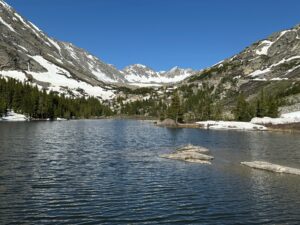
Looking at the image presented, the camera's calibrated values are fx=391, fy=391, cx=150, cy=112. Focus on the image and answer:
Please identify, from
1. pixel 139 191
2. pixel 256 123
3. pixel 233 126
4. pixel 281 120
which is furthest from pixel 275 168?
pixel 256 123

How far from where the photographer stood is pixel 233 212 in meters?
31.7

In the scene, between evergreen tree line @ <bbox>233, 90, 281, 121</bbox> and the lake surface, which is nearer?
the lake surface

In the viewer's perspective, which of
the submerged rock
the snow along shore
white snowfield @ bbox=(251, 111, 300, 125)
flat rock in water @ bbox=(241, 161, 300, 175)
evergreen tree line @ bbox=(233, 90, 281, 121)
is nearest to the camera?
flat rock in water @ bbox=(241, 161, 300, 175)

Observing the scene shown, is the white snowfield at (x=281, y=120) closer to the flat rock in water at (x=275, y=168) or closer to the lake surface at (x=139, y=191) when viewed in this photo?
the lake surface at (x=139, y=191)

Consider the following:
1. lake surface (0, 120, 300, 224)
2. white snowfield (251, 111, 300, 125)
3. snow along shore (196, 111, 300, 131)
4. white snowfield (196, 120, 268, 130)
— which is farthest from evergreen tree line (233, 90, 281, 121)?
lake surface (0, 120, 300, 224)

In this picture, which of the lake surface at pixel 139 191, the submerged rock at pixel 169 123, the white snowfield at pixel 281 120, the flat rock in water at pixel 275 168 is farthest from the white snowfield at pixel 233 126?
the flat rock in water at pixel 275 168

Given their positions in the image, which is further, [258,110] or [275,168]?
[258,110]

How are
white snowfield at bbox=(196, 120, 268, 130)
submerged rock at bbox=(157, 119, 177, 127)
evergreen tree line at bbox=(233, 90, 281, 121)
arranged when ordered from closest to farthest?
white snowfield at bbox=(196, 120, 268, 130)
evergreen tree line at bbox=(233, 90, 281, 121)
submerged rock at bbox=(157, 119, 177, 127)

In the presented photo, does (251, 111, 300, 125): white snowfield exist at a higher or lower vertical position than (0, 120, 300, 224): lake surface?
higher

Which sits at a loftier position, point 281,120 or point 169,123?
point 281,120

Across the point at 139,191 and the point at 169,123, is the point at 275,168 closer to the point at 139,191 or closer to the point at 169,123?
the point at 139,191

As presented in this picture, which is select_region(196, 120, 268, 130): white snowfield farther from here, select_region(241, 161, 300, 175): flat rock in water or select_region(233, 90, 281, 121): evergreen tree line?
select_region(241, 161, 300, 175): flat rock in water

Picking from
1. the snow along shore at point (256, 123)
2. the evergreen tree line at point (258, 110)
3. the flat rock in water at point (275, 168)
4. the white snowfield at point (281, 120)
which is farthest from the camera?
the evergreen tree line at point (258, 110)

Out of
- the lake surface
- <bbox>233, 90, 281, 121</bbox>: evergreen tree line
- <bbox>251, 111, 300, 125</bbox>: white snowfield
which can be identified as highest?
<bbox>233, 90, 281, 121</bbox>: evergreen tree line
